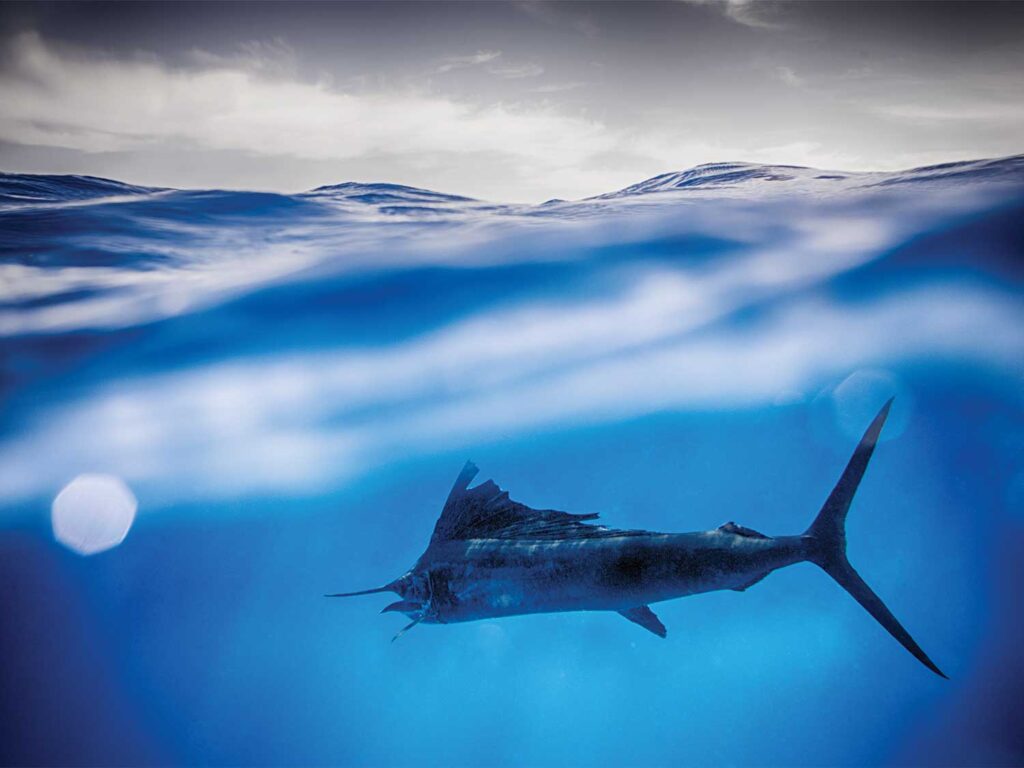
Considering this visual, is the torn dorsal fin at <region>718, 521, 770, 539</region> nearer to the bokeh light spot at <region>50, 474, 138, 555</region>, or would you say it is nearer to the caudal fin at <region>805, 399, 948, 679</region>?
the caudal fin at <region>805, 399, 948, 679</region>

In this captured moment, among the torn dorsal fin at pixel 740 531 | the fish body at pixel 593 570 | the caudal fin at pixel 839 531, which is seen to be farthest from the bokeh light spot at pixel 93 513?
the caudal fin at pixel 839 531

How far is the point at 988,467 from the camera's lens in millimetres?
12703

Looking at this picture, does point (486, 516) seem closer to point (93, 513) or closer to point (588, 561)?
point (588, 561)

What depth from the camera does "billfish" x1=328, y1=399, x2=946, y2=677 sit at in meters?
2.76

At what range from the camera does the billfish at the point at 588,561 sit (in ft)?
9.04

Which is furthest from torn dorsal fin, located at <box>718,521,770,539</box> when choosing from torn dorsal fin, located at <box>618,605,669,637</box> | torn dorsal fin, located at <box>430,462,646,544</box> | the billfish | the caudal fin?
torn dorsal fin, located at <box>430,462,646,544</box>

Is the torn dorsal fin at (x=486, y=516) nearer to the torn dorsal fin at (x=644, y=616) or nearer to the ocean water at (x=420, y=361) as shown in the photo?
the torn dorsal fin at (x=644, y=616)

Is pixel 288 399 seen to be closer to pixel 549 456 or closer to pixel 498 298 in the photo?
pixel 498 298

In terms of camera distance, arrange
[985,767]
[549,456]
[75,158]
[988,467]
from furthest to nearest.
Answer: [549,456]
[988,467]
[75,158]
[985,767]

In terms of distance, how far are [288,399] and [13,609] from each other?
7.71 m

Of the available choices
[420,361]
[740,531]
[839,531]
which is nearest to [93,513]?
[420,361]

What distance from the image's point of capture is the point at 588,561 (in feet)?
10.1

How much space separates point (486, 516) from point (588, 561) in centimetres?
85

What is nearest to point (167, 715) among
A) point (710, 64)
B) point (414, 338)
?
point (414, 338)
